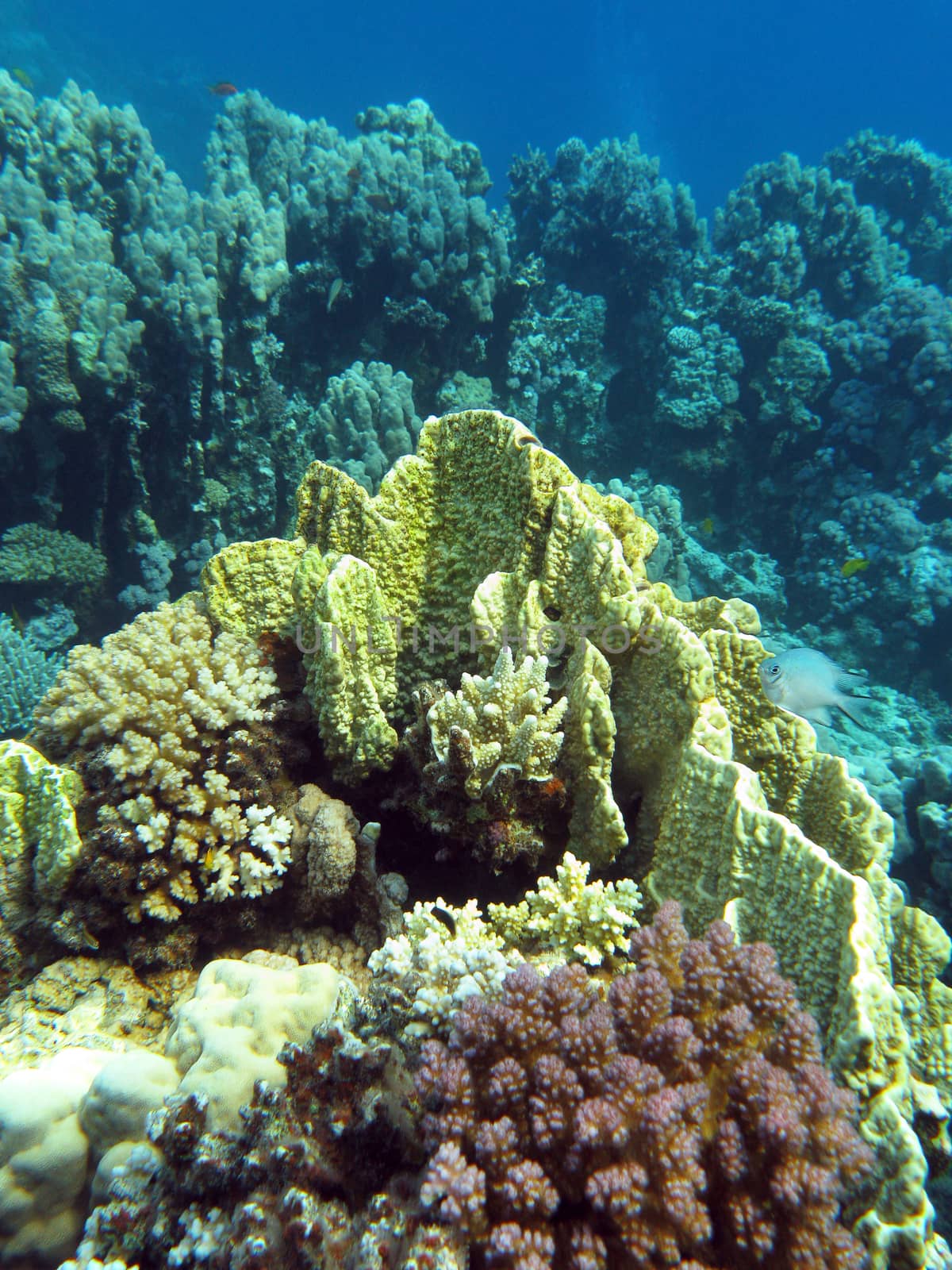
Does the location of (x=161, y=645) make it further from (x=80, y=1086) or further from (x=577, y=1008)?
(x=577, y=1008)

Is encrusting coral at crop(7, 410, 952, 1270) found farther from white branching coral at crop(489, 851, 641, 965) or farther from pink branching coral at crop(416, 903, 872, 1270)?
pink branching coral at crop(416, 903, 872, 1270)

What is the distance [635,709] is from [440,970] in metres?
1.38

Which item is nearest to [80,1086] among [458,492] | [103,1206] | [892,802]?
[103,1206]

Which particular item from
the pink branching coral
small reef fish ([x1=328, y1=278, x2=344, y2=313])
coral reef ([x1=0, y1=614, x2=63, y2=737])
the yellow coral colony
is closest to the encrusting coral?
the yellow coral colony

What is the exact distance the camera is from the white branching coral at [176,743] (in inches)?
105

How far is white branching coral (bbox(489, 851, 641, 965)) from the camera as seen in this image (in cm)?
223

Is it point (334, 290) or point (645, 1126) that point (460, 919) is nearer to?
point (645, 1126)

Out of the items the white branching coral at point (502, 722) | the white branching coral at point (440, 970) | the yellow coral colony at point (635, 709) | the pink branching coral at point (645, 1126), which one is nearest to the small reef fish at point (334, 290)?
the yellow coral colony at point (635, 709)

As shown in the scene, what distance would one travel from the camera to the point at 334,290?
32.6 ft

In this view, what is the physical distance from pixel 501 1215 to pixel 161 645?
8.36 feet

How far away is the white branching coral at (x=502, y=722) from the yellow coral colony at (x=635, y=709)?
0.16 meters

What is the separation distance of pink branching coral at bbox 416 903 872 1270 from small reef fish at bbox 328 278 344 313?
1051cm

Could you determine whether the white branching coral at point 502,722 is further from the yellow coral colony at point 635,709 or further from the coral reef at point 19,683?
the coral reef at point 19,683

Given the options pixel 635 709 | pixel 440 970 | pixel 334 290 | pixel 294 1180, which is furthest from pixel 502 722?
pixel 334 290
